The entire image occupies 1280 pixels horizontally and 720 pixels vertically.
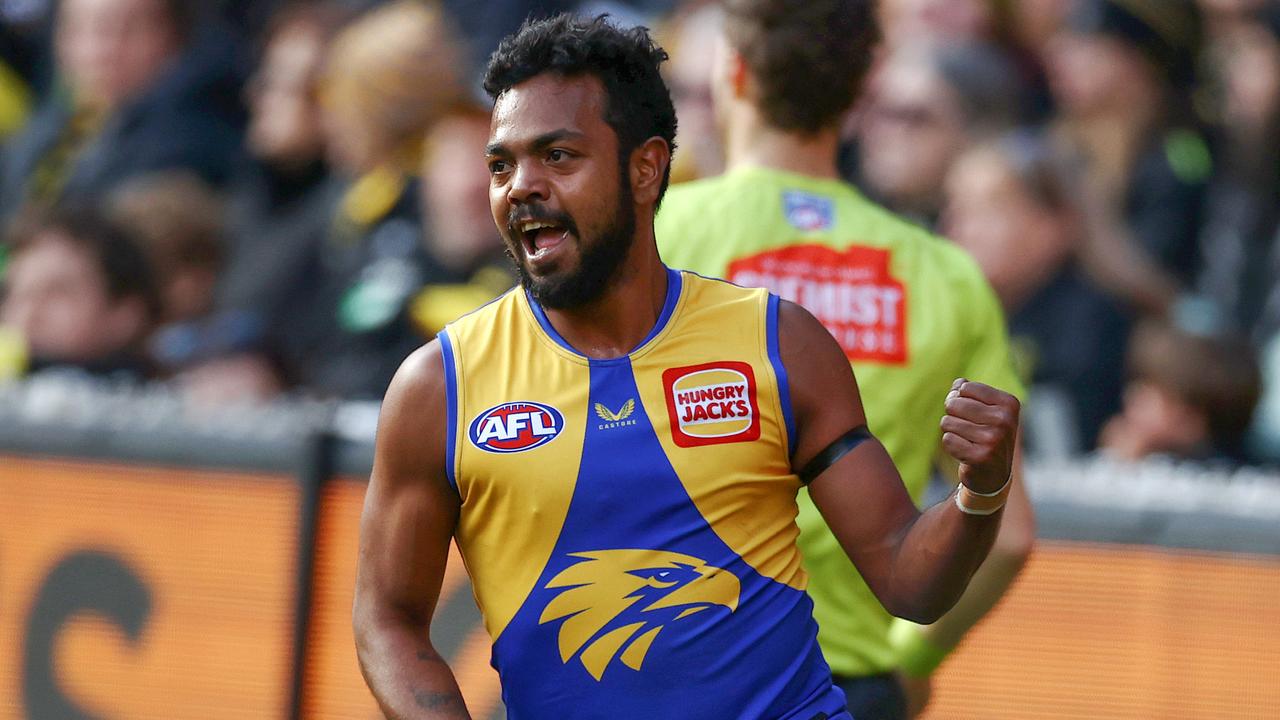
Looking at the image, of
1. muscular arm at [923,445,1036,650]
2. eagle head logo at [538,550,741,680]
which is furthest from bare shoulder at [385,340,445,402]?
muscular arm at [923,445,1036,650]

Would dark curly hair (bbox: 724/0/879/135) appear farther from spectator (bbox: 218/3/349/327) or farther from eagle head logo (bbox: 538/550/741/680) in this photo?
spectator (bbox: 218/3/349/327)

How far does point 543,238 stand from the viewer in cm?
289

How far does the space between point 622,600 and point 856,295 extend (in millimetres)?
→ 1126

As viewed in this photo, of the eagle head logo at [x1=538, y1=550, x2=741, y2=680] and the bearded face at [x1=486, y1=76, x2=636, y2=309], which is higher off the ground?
the bearded face at [x1=486, y1=76, x2=636, y2=309]

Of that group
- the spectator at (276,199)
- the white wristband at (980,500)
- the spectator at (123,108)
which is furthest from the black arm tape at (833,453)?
the spectator at (123,108)

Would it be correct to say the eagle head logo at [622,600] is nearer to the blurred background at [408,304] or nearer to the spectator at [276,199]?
the blurred background at [408,304]

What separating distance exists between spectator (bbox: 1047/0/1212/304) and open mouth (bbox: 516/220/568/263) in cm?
419

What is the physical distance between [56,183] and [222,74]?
121 centimetres

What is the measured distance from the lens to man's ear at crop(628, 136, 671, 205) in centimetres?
297

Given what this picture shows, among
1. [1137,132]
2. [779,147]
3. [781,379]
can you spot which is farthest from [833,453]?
[1137,132]

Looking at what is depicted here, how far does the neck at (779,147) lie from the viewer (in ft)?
12.5

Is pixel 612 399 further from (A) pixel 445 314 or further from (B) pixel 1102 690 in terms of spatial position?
(A) pixel 445 314

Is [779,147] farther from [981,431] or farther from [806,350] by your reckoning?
[981,431]

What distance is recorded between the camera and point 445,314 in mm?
7059
